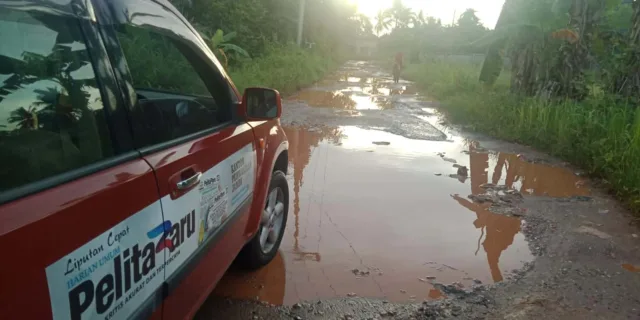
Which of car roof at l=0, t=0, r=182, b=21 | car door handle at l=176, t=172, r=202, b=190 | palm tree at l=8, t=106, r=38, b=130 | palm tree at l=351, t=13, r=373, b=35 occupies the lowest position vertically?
car door handle at l=176, t=172, r=202, b=190

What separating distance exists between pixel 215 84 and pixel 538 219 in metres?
3.81

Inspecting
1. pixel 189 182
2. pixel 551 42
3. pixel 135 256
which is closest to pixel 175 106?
pixel 189 182

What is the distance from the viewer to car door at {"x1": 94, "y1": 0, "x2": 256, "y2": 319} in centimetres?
189

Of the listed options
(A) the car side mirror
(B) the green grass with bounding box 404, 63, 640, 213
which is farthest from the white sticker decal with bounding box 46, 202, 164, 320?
(B) the green grass with bounding box 404, 63, 640, 213

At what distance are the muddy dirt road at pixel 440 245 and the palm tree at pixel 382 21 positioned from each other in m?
72.5

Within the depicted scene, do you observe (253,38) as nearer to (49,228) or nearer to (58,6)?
(58,6)

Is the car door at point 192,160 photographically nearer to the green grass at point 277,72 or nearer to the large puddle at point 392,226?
the large puddle at point 392,226

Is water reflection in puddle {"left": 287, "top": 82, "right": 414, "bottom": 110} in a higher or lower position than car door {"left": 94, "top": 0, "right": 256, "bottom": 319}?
lower

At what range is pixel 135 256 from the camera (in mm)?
1646

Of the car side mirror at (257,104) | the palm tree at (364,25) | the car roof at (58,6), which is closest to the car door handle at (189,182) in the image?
the car roof at (58,6)

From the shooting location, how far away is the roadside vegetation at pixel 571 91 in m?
6.55

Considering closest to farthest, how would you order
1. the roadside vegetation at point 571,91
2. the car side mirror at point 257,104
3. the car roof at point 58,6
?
the car roof at point 58,6 < the car side mirror at point 257,104 < the roadside vegetation at point 571,91

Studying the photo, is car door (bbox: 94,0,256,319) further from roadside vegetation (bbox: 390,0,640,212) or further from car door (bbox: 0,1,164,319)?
roadside vegetation (bbox: 390,0,640,212)

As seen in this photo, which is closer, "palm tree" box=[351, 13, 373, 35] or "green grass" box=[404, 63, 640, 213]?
"green grass" box=[404, 63, 640, 213]
